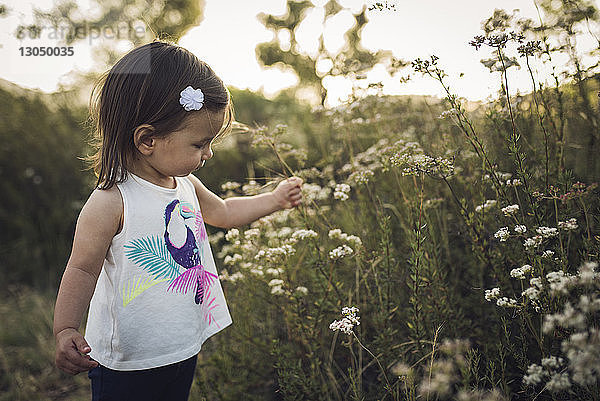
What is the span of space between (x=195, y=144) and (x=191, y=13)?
4.94 metres

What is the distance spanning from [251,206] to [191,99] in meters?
0.70

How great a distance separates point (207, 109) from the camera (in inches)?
66.8

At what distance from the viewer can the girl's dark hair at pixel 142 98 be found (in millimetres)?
1646

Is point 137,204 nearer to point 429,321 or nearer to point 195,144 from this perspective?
point 195,144

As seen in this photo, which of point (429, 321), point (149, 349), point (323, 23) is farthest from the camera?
point (323, 23)

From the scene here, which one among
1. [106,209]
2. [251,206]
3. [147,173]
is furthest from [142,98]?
[251,206]

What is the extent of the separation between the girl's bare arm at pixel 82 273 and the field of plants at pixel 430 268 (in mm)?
691

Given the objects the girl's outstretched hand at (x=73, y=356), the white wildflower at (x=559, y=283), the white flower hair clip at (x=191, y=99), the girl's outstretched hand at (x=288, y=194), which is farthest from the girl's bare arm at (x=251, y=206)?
the white wildflower at (x=559, y=283)

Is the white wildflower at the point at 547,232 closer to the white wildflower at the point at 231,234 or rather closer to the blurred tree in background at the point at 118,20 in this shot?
the white wildflower at the point at 231,234

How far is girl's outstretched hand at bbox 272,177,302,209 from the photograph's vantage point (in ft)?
7.21

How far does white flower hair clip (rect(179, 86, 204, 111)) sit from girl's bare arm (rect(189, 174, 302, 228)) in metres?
0.58

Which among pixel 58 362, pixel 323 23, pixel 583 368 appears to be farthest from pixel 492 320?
pixel 323 23

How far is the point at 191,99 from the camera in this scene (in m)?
1.63

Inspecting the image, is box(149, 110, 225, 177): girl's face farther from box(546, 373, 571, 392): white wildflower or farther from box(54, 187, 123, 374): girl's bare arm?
box(546, 373, 571, 392): white wildflower
